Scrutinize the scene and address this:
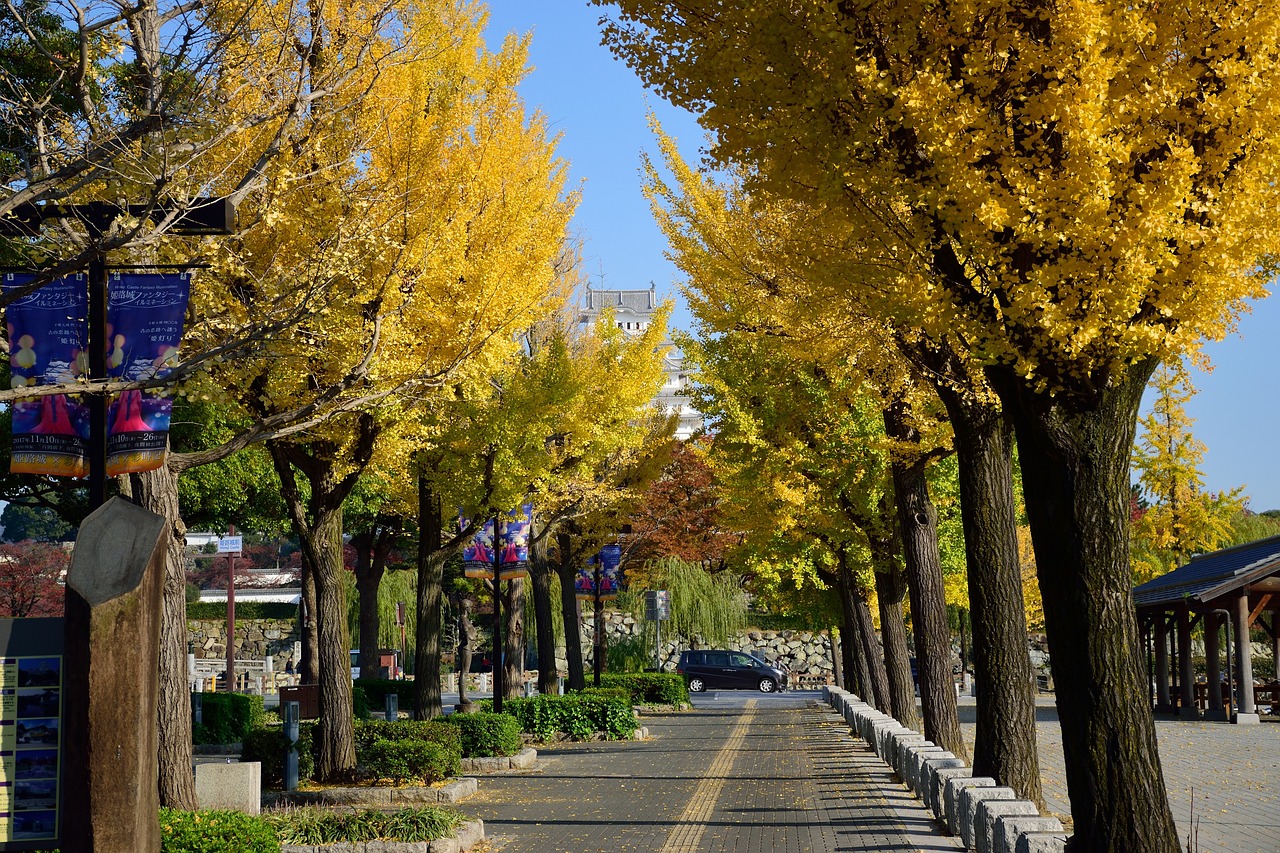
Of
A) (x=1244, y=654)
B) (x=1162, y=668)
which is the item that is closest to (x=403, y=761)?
(x=1244, y=654)

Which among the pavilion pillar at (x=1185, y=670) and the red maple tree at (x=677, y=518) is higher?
the red maple tree at (x=677, y=518)

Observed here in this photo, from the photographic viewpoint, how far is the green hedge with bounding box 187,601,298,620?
52.2m

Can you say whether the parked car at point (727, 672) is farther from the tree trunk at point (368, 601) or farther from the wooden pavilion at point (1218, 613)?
the wooden pavilion at point (1218, 613)

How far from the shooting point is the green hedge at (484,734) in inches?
740

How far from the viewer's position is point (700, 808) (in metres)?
13.8

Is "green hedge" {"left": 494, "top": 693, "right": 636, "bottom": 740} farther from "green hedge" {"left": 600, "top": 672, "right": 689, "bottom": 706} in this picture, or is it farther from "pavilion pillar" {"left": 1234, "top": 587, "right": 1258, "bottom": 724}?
"pavilion pillar" {"left": 1234, "top": 587, "right": 1258, "bottom": 724}

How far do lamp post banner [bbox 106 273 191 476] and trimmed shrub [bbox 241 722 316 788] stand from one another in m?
7.13

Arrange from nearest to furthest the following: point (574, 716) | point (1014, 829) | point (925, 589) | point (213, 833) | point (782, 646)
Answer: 1. point (213, 833)
2. point (1014, 829)
3. point (925, 589)
4. point (574, 716)
5. point (782, 646)

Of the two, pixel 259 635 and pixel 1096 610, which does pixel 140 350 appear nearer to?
pixel 1096 610

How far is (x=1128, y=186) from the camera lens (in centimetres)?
659

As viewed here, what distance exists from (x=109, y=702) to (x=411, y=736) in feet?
32.8

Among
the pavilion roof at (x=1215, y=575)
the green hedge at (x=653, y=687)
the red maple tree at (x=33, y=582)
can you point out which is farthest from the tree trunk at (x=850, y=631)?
the red maple tree at (x=33, y=582)

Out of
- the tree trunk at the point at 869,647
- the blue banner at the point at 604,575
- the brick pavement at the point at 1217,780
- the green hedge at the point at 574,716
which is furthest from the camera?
the blue banner at the point at 604,575

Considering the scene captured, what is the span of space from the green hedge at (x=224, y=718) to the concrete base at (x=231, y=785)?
1252cm
